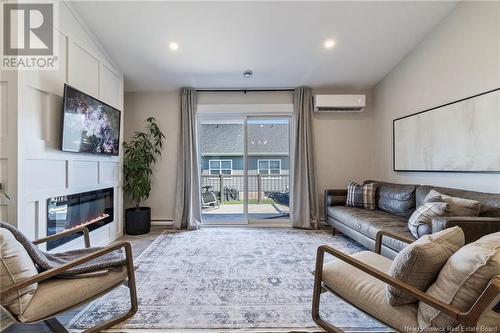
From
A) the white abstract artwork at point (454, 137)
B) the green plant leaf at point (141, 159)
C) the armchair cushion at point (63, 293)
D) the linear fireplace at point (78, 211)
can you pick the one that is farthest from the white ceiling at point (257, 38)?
the armchair cushion at point (63, 293)

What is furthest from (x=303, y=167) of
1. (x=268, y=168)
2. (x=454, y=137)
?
(x=454, y=137)

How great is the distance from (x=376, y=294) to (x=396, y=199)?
214cm

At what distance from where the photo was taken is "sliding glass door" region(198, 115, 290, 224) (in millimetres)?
4328

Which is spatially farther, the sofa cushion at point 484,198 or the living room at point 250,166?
the sofa cushion at point 484,198

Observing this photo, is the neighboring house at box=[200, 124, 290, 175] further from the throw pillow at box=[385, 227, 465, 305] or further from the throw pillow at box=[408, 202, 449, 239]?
the throw pillow at box=[385, 227, 465, 305]

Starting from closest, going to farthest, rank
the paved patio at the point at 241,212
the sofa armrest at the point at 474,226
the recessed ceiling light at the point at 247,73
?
the sofa armrest at the point at 474,226 < the recessed ceiling light at the point at 247,73 < the paved patio at the point at 241,212

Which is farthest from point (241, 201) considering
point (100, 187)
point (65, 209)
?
point (65, 209)

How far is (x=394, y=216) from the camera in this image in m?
2.98

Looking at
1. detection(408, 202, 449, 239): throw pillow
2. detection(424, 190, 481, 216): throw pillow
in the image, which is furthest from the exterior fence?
detection(424, 190, 481, 216): throw pillow

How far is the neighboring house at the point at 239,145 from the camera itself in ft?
14.3

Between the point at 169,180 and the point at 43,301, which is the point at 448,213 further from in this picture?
the point at 169,180

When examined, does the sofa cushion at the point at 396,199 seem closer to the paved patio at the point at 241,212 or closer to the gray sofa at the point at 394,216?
the gray sofa at the point at 394,216

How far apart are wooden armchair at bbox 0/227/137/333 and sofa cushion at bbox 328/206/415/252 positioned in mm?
2321

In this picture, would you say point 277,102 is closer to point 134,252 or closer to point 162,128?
point 162,128
